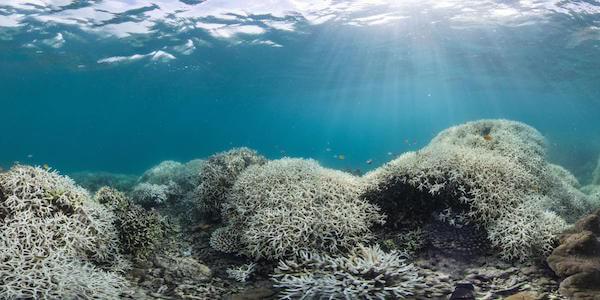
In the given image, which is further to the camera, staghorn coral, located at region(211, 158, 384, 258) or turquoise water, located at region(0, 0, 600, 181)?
turquoise water, located at region(0, 0, 600, 181)

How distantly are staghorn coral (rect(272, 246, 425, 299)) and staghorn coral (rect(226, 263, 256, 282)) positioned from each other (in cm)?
79

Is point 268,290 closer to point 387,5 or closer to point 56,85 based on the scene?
point 387,5

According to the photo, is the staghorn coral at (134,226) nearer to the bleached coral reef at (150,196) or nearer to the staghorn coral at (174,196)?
the staghorn coral at (174,196)

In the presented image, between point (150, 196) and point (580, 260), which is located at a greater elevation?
point (580, 260)

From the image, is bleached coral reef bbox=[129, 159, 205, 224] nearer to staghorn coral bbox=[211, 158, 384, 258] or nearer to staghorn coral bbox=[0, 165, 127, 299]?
staghorn coral bbox=[211, 158, 384, 258]

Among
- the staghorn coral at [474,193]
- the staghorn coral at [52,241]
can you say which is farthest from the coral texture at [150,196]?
the staghorn coral at [474,193]

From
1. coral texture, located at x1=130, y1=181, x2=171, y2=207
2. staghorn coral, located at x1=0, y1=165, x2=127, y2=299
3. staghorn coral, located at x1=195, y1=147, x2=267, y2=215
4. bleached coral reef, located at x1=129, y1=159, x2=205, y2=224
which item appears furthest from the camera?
coral texture, located at x1=130, y1=181, x2=171, y2=207

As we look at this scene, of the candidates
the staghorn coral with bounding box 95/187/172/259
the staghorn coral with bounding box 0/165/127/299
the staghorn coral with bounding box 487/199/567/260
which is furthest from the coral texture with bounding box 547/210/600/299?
the staghorn coral with bounding box 95/187/172/259

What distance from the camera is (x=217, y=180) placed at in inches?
356

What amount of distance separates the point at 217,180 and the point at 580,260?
7083 millimetres

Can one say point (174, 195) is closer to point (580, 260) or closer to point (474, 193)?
point (474, 193)

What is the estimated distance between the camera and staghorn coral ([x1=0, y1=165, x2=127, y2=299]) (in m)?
4.43

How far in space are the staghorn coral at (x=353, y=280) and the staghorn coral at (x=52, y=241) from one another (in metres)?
2.42

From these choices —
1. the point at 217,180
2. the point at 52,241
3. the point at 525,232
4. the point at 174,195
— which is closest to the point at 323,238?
the point at 525,232
